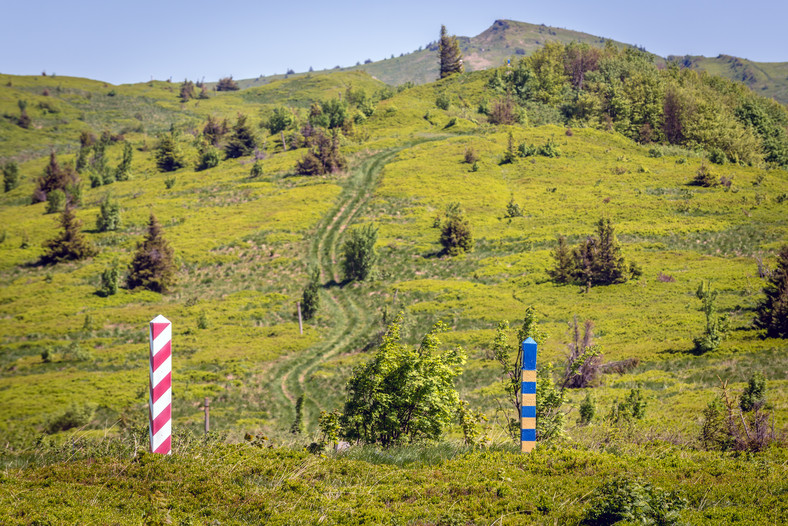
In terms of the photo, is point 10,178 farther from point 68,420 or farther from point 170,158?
point 68,420

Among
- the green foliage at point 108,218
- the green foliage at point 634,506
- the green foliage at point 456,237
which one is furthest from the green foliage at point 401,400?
the green foliage at point 108,218

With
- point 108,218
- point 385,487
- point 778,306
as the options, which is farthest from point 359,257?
point 385,487

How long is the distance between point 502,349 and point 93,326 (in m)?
36.9

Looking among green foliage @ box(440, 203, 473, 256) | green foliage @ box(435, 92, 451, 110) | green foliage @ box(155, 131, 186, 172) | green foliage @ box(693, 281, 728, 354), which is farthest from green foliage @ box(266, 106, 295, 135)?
green foliage @ box(693, 281, 728, 354)

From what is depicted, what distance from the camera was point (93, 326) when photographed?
131 ft

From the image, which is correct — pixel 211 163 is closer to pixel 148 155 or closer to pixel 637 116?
pixel 148 155

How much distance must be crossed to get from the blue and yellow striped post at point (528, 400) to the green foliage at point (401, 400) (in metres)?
2.18

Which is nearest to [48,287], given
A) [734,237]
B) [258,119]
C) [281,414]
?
[281,414]

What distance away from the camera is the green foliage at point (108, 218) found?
2397 inches

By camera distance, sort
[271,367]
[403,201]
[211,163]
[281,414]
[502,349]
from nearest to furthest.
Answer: [502,349] < [281,414] < [271,367] < [403,201] < [211,163]

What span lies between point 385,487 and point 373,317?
1319 inches

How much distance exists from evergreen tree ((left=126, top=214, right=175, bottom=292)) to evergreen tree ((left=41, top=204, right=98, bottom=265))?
29.5 feet

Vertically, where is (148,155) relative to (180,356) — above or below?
above

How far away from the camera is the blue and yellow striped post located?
32.6 ft
